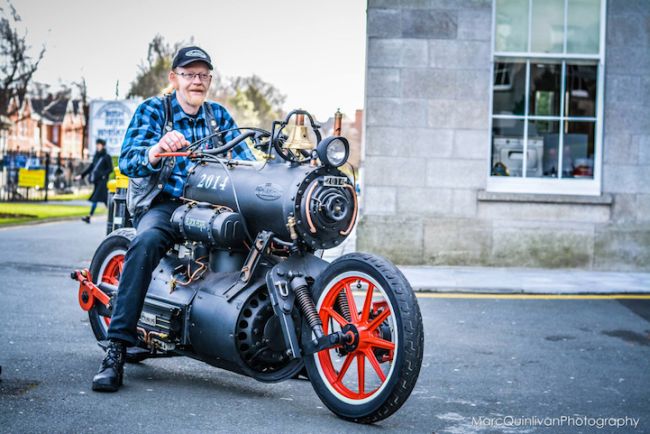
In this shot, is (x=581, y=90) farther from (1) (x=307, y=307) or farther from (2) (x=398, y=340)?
(2) (x=398, y=340)

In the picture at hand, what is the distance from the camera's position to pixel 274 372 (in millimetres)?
4980

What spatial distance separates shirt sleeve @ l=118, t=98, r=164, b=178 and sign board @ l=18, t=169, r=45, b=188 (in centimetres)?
2872

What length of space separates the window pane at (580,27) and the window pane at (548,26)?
11 cm

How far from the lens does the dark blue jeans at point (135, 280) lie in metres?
5.20

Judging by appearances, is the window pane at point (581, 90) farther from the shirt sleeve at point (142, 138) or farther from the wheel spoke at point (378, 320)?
the wheel spoke at point (378, 320)

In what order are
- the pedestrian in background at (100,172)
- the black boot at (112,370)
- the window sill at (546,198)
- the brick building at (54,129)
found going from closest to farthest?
the black boot at (112,370), the window sill at (546,198), the pedestrian in background at (100,172), the brick building at (54,129)

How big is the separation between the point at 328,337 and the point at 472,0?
8.75 metres

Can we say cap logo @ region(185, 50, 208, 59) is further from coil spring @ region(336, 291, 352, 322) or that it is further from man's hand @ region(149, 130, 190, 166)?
coil spring @ region(336, 291, 352, 322)

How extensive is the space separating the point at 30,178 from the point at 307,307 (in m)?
30.2

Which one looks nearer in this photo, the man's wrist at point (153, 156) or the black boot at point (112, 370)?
the black boot at point (112, 370)

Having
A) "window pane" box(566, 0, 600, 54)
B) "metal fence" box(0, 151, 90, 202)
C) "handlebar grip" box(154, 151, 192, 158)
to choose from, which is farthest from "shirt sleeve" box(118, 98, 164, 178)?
"metal fence" box(0, 151, 90, 202)

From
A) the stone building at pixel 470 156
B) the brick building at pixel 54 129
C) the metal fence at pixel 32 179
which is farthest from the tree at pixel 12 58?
the brick building at pixel 54 129

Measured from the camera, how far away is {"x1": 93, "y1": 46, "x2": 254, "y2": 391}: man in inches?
205

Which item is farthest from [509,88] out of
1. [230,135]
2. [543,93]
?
[230,135]
